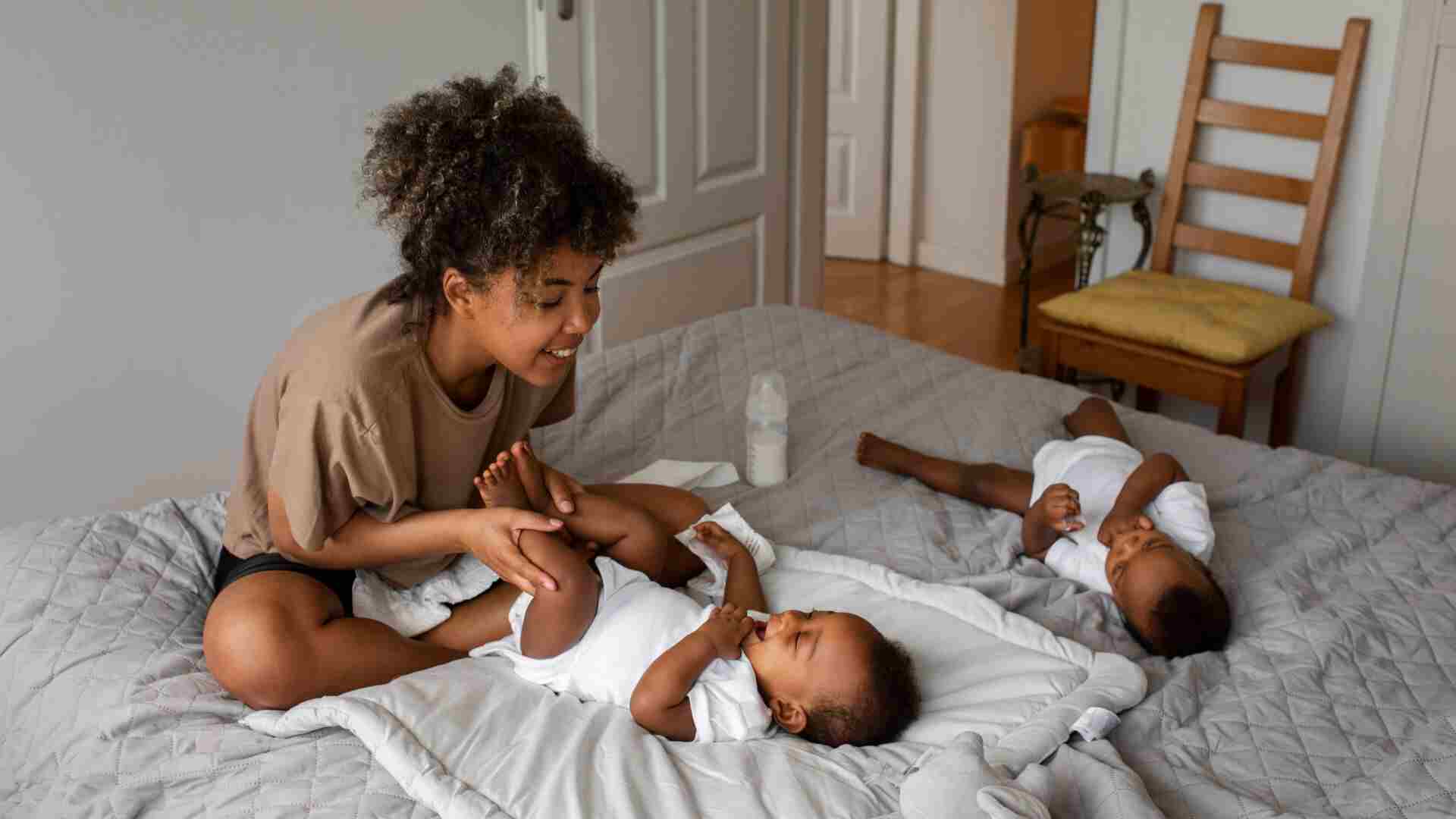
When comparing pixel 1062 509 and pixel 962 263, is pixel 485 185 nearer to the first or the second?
pixel 1062 509

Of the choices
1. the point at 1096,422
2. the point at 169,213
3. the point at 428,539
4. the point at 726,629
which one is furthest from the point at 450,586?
the point at 169,213

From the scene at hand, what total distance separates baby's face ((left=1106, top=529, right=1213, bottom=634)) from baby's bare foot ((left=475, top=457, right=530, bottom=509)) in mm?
798

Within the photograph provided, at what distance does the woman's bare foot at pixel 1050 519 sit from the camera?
191 centimetres

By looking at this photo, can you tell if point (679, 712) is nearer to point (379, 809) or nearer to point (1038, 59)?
point (379, 809)

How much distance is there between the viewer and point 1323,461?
2.20m

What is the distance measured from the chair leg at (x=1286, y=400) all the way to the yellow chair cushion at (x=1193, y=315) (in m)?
0.12

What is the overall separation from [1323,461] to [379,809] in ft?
5.11

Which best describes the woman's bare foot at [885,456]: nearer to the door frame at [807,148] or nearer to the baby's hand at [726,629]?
the baby's hand at [726,629]

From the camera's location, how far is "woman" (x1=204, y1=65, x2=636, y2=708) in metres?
1.58

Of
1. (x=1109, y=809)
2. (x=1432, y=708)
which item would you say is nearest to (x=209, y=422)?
(x=1109, y=809)

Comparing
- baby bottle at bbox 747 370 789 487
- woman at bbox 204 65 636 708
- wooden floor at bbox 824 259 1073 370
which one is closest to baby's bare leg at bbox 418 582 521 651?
woman at bbox 204 65 636 708

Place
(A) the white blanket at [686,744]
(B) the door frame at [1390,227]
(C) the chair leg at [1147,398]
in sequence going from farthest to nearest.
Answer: (C) the chair leg at [1147,398], (B) the door frame at [1390,227], (A) the white blanket at [686,744]

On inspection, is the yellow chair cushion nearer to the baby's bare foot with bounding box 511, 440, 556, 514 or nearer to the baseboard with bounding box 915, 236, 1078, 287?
the baseboard with bounding box 915, 236, 1078, 287

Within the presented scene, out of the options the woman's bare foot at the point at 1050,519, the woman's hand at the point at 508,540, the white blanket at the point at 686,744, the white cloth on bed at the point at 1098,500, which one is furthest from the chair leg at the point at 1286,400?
the woman's hand at the point at 508,540
